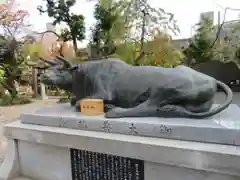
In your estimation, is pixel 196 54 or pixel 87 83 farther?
pixel 196 54

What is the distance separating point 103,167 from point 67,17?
5104 mm

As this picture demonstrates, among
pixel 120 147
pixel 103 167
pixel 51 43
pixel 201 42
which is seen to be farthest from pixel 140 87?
pixel 51 43

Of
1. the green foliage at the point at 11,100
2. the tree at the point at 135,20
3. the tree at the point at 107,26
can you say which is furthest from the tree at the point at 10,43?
the tree at the point at 135,20

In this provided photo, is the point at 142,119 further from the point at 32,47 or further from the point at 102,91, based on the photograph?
the point at 32,47

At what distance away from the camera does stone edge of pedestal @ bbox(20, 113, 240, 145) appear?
1.19 m

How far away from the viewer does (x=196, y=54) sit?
562 centimetres

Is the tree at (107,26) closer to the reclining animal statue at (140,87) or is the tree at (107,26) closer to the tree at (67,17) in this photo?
the tree at (67,17)

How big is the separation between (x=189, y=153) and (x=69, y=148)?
0.76 metres

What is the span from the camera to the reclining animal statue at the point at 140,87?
1.40 meters

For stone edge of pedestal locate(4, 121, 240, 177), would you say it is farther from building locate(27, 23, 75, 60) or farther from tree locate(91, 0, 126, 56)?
building locate(27, 23, 75, 60)

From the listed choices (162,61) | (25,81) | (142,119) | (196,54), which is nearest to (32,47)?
(25,81)

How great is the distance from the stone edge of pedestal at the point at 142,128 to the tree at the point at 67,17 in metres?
4.48

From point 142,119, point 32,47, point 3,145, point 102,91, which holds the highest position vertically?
point 32,47

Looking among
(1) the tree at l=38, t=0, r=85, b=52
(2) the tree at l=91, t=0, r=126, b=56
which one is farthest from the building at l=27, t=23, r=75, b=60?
(2) the tree at l=91, t=0, r=126, b=56
